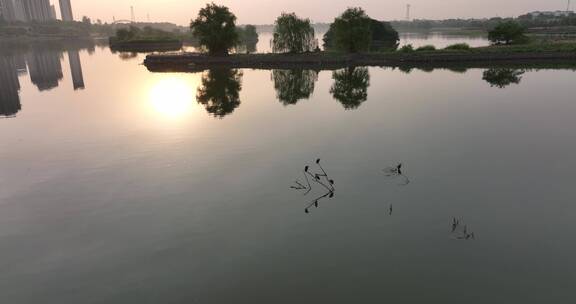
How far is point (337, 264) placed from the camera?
14.9m

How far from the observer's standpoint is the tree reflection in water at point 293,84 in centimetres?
5368

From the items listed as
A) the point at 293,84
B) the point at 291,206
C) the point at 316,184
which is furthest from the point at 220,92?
the point at 291,206

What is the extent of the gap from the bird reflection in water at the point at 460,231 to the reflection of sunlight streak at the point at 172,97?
33905 millimetres

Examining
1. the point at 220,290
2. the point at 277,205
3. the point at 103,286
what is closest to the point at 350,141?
the point at 277,205

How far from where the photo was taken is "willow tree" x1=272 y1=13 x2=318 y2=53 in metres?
103

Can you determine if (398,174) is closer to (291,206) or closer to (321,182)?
(321,182)

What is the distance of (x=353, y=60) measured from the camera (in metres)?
94.4

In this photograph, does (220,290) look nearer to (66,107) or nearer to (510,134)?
(510,134)

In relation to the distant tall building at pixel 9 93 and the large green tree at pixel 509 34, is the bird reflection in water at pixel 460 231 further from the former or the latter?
the large green tree at pixel 509 34

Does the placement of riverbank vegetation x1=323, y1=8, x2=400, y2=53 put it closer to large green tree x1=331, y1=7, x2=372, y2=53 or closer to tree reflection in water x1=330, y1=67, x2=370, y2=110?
large green tree x1=331, y1=7, x2=372, y2=53

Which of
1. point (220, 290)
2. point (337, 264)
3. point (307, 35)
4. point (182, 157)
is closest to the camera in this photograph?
point (220, 290)

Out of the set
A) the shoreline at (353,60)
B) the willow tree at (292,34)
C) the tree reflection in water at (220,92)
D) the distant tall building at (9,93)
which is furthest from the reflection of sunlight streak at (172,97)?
the willow tree at (292,34)

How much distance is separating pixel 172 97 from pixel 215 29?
58.8 metres

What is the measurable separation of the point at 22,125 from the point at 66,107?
31.9 ft
